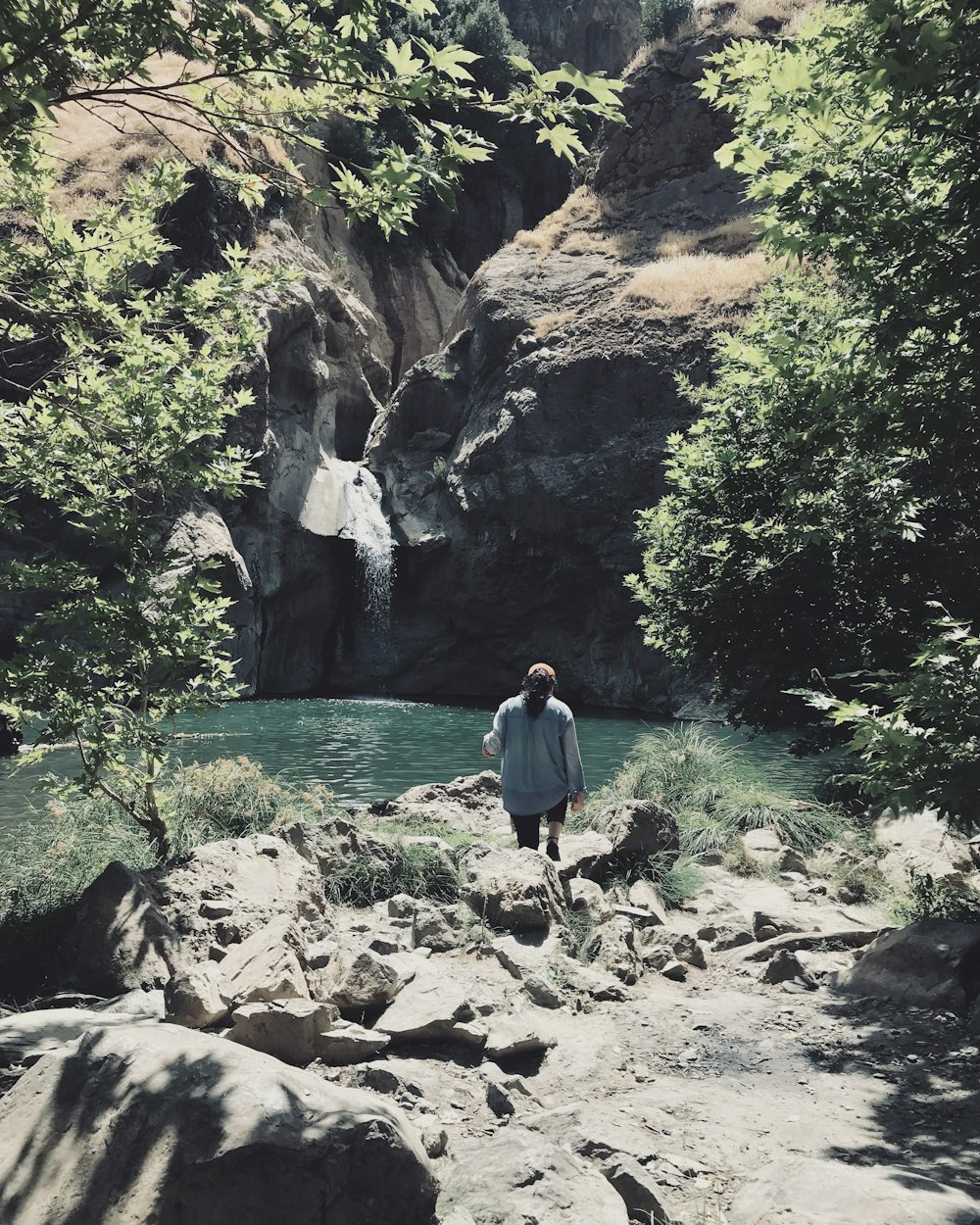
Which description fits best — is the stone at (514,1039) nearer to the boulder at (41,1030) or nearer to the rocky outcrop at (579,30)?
the boulder at (41,1030)

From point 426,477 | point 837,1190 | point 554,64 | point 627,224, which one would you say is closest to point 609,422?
point 426,477

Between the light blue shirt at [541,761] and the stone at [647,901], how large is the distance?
88cm

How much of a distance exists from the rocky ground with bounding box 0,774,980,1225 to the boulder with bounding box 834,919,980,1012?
14 millimetres

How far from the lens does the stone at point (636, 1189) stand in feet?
9.76

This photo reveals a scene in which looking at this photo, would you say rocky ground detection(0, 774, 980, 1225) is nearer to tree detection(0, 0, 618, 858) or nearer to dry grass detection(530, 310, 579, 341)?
tree detection(0, 0, 618, 858)

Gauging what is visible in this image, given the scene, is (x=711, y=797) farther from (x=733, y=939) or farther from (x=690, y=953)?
(x=690, y=953)

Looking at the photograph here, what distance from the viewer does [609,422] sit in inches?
1171

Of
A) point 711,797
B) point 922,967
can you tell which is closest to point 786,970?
point 922,967

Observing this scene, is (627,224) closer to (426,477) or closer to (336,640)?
(426,477)

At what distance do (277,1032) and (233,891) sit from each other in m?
1.83

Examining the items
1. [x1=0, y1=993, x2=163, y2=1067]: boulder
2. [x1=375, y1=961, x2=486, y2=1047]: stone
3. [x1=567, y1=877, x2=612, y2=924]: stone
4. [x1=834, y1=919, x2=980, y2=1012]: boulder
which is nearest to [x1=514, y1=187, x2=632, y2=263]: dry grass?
[x1=567, y1=877, x2=612, y2=924]: stone

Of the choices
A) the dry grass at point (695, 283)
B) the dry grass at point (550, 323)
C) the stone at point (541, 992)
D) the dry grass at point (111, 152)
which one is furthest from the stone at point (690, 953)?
the dry grass at point (550, 323)

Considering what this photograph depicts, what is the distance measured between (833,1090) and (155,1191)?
9.27 ft

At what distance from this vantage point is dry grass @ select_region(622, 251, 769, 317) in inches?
1189
